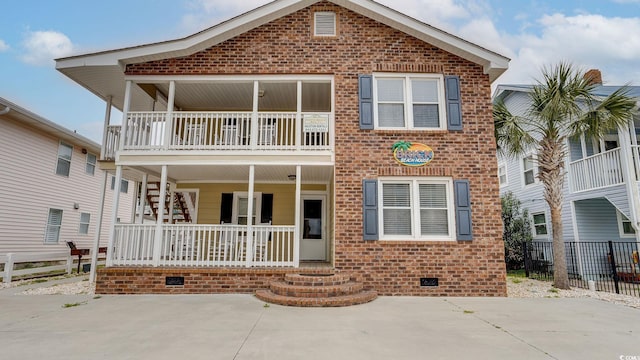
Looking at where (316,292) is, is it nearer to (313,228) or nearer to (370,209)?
(370,209)

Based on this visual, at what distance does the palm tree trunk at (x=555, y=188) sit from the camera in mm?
9375

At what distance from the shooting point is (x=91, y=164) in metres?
16.2

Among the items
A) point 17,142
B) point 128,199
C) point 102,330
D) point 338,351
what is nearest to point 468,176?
point 338,351

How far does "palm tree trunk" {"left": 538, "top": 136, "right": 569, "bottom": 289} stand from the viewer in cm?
938

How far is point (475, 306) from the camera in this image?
6.93 m

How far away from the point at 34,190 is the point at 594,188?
2072cm

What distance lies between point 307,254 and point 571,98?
29.1 ft

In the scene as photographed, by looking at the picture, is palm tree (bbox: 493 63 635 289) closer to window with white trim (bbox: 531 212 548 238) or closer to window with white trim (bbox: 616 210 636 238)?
window with white trim (bbox: 616 210 636 238)

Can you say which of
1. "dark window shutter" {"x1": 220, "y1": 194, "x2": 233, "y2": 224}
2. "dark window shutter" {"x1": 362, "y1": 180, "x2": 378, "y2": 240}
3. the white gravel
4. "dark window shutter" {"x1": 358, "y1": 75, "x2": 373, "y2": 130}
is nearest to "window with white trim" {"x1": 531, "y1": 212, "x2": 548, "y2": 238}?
the white gravel

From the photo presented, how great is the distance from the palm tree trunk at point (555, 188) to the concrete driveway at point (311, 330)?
2.26 metres

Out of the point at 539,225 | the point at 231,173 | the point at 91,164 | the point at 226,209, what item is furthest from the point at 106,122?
the point at 539,225

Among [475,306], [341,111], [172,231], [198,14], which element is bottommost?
[475,306]

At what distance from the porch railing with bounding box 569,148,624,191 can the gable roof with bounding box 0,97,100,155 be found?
19.9 m

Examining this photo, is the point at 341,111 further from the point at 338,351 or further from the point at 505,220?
the point at 505,220
